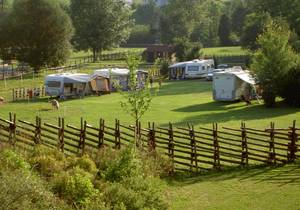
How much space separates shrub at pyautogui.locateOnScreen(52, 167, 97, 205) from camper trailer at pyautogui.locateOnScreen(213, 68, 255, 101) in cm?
2324

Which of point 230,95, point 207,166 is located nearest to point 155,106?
point 230,95

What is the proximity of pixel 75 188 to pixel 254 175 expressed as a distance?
6.82 metres

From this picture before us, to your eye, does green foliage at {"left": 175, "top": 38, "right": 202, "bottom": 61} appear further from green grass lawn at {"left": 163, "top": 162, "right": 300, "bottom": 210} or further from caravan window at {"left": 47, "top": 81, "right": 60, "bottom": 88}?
green grass lawn at {"left": 163, "top": 162, "right": 300, "bottom": 210}

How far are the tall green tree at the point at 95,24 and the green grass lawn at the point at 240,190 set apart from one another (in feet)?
179

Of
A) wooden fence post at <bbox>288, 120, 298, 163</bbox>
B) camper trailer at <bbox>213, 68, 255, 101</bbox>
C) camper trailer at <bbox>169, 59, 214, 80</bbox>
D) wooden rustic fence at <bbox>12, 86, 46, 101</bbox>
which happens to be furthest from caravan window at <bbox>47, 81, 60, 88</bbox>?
wooden fence post at <bbox>288, 120, 298, 163</bbox>

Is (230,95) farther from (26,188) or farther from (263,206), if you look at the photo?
(26,188)

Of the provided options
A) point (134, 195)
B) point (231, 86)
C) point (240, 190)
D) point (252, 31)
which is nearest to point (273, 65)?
point (231, 86)

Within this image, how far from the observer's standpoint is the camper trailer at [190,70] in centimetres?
5184

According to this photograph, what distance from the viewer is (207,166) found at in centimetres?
1684

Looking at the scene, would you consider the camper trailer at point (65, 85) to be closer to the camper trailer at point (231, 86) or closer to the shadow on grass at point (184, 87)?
the shadow on grass at point (184, 87)

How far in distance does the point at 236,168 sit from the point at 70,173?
665cm

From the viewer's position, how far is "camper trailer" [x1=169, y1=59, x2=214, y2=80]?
170 ft

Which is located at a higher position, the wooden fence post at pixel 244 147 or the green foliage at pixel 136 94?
the green foliage at pixel 136 94

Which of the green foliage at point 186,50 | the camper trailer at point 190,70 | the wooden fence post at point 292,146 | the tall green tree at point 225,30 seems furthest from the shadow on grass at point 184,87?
the tall green tree at point 225,30
